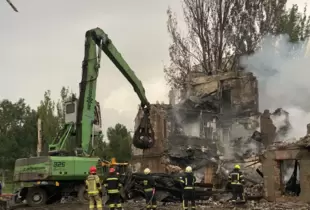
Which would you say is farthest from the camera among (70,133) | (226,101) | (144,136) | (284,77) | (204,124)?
(226,101)

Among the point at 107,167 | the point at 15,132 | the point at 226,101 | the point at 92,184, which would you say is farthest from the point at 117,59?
the point at 15,132

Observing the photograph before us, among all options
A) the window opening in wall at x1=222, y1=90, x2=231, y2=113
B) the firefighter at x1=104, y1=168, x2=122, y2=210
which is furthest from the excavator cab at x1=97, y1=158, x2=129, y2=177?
the window opening in wall at x1=222, y1=90, x2=231, y2=113

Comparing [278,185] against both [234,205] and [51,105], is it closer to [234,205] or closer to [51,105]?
[234,205]

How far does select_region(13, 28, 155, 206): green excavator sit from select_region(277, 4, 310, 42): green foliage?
69.5ft

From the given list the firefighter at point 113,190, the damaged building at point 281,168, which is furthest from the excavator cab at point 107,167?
the damaged building at point 281,168

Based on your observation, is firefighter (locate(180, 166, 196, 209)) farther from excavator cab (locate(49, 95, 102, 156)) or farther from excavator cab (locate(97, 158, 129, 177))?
excavator cab (locate(49, 95, 102, 156))

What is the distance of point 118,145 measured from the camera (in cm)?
4444

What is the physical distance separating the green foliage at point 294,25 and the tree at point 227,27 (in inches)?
25.9

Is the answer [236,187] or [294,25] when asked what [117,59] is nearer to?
[236,187]

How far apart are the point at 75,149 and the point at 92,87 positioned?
2.52m

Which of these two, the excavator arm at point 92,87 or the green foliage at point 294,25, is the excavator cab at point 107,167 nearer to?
the excavator arm at point 92,87

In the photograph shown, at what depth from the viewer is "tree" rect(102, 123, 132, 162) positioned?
42.0m

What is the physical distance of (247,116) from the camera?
3322 cm

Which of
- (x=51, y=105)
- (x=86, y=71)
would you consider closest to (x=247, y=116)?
(x=51, y=105)
